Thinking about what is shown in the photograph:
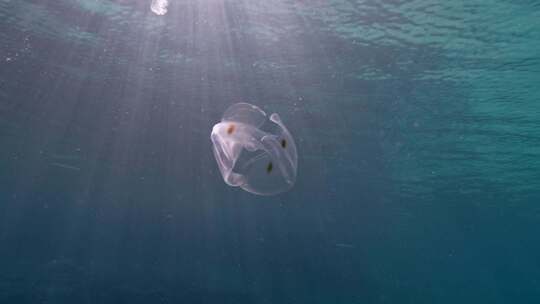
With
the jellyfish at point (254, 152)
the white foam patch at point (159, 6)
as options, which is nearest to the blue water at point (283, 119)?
the white foam patch at point (159, 6)

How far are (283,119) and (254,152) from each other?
32.9 feet

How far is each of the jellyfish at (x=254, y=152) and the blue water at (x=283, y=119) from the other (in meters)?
4.40

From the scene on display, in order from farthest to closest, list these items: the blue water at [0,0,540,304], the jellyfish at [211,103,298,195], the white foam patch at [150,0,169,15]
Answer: the blue water at [0,0,540,304], the white foam patch at [150,0,169,15], the jellyfish at [211,103,298,195]

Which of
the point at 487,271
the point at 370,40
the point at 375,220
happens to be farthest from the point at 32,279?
the point at 487,271

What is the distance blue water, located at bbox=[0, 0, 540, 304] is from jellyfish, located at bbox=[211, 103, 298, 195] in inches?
173

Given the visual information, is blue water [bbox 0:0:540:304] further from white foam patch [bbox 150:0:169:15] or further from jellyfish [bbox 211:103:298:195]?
jellyfish [bbox 211:103:298:195]

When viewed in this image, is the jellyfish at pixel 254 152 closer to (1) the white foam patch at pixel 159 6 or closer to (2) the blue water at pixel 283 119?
(2) the blue water at pixel 283 119

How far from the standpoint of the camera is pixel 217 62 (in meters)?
12.7

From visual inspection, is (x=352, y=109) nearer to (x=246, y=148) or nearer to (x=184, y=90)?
(x=184, y=90)

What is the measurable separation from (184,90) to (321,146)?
6.78m

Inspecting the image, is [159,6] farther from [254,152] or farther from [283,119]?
[283,119]

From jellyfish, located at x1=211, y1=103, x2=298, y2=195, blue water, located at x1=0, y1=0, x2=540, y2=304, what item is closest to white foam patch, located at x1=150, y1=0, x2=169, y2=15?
blue water, located at x1=0, y1=0, x2=540, y2=304

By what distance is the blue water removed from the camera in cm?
1041

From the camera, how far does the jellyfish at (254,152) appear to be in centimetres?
577
